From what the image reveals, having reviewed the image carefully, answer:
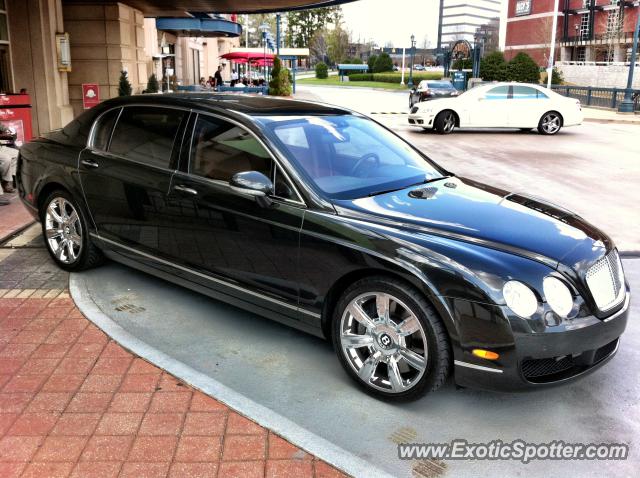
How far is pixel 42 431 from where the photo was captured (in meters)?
3.18

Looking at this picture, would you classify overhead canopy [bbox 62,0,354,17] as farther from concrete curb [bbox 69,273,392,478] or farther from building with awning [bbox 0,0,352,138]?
concrete curb [bbox 69,273,392,478]

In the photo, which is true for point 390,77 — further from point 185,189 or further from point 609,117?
point 185,189

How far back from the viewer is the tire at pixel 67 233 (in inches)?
208

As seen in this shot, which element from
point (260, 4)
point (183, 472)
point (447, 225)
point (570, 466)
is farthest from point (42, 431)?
point (260, 4)

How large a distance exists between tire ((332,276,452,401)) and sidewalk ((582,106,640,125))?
23.0 m

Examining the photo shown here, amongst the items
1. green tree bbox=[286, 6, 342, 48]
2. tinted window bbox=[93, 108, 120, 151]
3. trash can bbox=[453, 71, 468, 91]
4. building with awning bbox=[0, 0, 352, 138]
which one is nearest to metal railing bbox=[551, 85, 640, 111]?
trash can bbox=[453, 71, 468, 91]

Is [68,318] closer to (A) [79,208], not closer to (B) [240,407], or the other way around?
(A) [79,208]

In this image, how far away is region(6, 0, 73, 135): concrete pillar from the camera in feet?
42.5

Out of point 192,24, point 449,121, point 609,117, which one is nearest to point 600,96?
point 609,117

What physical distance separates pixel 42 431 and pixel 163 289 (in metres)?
2.08

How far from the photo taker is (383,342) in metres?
3.49

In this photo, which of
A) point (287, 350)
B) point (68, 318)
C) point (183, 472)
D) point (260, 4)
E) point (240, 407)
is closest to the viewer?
point (183, 472)

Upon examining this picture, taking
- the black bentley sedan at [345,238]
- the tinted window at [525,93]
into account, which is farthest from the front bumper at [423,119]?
the black bentley sedan at [345,238]

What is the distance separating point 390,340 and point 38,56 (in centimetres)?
1267
